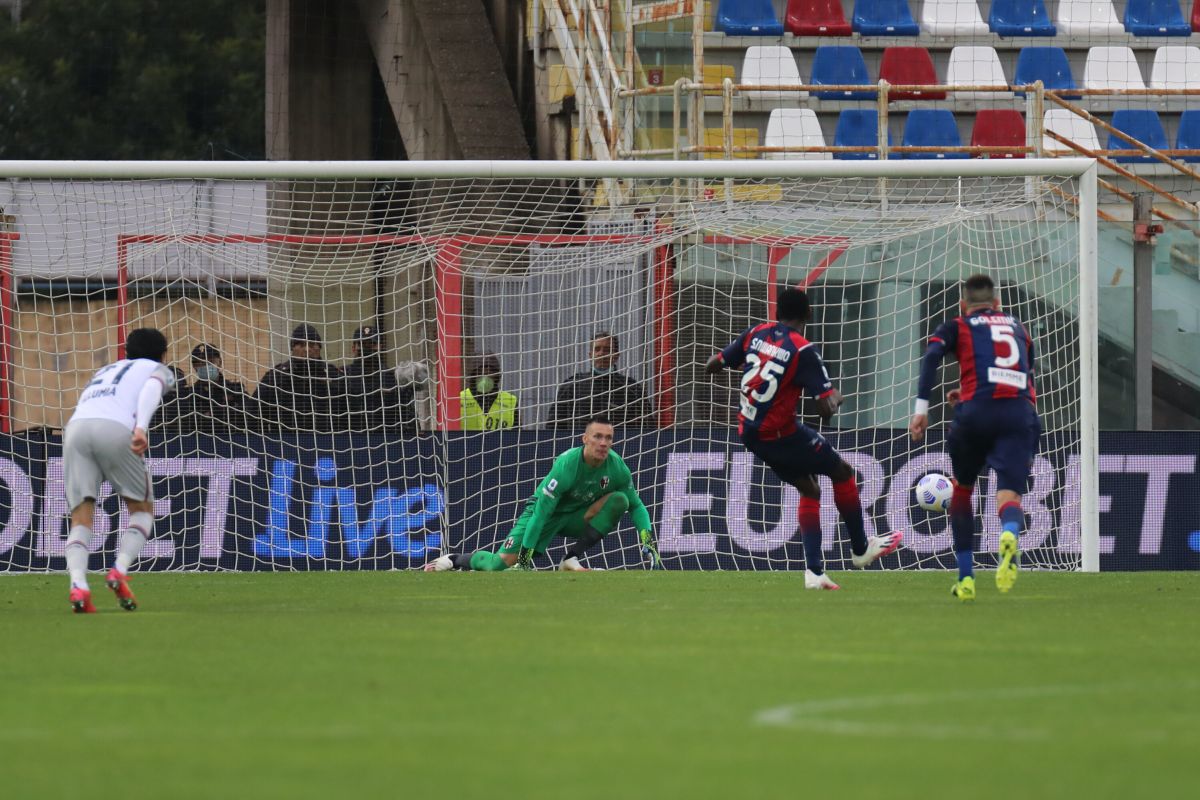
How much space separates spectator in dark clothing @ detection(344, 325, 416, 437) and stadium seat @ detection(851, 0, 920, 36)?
8100mm

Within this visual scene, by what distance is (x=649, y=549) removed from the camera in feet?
51.9

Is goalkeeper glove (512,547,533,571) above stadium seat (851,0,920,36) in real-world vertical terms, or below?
below

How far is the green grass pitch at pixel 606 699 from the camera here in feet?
15.7

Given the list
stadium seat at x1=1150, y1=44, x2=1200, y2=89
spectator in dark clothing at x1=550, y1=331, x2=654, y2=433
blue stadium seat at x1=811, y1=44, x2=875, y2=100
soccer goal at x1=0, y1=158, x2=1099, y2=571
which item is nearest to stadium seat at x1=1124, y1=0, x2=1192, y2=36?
stadium seat at x1=1150, y1=44, x2=1200, y2=89

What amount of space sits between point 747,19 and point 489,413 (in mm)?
7314

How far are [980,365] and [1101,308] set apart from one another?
6.38 meters

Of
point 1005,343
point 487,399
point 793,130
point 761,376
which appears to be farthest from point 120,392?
point 793,130

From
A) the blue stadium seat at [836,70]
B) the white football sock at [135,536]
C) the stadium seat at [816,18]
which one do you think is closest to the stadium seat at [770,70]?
the blue stadium seat at [836,70]

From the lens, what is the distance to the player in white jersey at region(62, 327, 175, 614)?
→ 10.4 meters

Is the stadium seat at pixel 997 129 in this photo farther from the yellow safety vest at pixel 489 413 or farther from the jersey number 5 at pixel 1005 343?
the jersey number 5 at pixel 1005 343

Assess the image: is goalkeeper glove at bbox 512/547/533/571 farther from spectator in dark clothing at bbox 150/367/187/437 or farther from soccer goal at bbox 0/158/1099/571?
spectator in dark clothing at bbox 150/367/187/437

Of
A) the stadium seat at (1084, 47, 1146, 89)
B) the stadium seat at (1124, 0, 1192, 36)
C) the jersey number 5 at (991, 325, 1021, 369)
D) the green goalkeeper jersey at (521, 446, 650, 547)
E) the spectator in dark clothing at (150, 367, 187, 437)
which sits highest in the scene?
the stadium seat at (1124, 0, 1192, 36)

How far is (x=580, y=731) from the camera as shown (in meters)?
5.55

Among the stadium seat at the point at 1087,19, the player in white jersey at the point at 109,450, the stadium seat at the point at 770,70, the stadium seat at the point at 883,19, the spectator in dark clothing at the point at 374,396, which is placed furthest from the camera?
the stadium seat at the point at 1087,19
